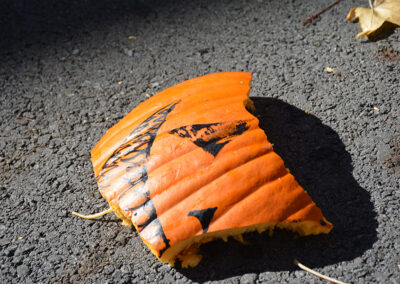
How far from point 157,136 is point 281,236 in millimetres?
753

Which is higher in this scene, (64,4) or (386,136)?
(64,4)

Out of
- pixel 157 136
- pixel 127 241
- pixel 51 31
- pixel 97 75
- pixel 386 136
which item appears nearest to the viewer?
pixel 157 136

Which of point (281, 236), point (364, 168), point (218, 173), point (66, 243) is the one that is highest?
point (218, 173)

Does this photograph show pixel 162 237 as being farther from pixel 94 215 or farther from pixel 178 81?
pixel 178 81

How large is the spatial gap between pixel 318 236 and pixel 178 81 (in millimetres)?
1440

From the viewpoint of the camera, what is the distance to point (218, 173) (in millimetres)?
1966

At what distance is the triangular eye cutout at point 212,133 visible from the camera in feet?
6.64

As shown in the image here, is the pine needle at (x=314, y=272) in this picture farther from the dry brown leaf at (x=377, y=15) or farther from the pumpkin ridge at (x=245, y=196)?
the dry brown leaf at (x=377, y=15)

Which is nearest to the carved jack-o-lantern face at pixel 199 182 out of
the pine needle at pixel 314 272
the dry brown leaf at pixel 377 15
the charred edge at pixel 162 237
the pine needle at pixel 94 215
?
the charred edge at pixel 162 237

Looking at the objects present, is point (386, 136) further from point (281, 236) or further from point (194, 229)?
point (194, 229)

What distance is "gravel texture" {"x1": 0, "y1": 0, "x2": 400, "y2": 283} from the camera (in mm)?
2139

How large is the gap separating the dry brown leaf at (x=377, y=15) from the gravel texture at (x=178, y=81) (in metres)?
0.10

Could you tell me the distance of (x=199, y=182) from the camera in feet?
6.40

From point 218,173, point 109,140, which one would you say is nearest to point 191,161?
point 218,173
